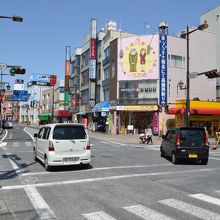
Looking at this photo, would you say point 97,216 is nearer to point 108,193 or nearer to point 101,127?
point 108,193

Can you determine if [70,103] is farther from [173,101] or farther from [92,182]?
[92,182]

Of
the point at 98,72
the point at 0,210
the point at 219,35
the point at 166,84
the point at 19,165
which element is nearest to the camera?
the point at 0,210

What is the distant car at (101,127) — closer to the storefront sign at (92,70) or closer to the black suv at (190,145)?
the storefront sign at (92,70)

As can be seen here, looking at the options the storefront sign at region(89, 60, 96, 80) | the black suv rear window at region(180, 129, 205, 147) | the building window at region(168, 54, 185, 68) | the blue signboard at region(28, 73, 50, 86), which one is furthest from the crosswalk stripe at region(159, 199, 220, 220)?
the blue signboard at region(28, 73, 50, 86)

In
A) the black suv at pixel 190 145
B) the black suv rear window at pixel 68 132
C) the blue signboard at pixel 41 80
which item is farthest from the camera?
the blue signboard at pixel 41 80

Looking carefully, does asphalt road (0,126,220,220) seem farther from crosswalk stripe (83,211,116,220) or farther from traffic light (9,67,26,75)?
traffic light (9,67,26,75)

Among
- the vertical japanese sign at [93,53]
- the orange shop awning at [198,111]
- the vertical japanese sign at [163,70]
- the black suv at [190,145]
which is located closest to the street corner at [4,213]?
the black suv at [190,145]

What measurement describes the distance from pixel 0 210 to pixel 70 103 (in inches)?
2708

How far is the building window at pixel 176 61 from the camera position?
45841mm

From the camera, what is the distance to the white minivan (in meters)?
13.4

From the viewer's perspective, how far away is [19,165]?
1516 cm

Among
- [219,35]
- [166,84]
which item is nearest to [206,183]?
[166,84]

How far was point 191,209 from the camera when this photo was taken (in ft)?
25.2

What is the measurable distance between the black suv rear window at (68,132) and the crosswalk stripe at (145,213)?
20.3ft
